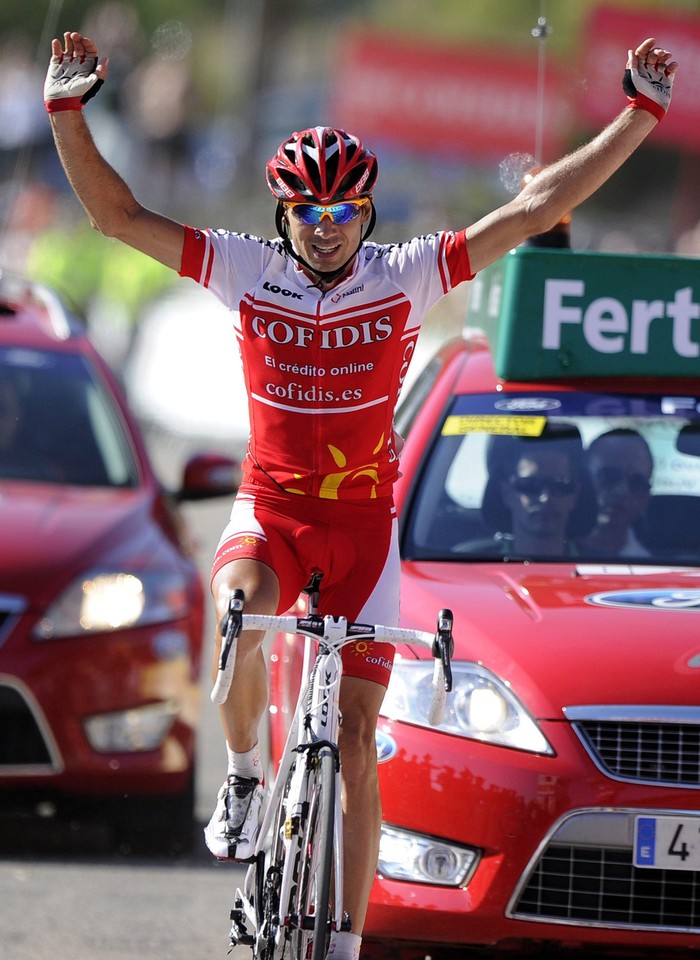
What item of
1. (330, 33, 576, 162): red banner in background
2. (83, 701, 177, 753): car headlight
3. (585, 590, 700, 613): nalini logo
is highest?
(330, 33, 576, 162): red banner in background

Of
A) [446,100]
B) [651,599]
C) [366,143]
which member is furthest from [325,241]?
[446,100]

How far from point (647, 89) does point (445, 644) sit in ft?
5.57

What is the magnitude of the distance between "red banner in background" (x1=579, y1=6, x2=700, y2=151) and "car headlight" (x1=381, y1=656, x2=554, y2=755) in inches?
715

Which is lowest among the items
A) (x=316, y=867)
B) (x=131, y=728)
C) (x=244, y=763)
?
(x=316, y=867)

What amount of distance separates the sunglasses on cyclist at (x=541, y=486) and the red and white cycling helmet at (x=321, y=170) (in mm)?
1580

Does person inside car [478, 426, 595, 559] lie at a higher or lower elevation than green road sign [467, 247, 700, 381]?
lower

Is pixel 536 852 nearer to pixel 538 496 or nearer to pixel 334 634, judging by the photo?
pixel 334 634

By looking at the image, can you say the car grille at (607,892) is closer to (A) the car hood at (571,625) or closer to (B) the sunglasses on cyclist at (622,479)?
(A) the car hood at (571,625)

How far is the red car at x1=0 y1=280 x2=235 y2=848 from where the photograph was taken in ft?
21.8

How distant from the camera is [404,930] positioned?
517cm

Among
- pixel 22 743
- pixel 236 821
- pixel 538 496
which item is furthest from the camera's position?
pixel 22 743

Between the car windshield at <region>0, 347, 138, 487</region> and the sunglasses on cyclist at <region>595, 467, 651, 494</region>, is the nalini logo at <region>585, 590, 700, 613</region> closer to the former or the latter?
the sunglasses on cyclist at <region>595, 467, 651, 494</region>

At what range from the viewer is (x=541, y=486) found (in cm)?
629

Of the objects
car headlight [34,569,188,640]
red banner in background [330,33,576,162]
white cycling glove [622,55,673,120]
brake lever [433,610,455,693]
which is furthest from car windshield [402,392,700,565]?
red banner in background [330,33,576,162]
